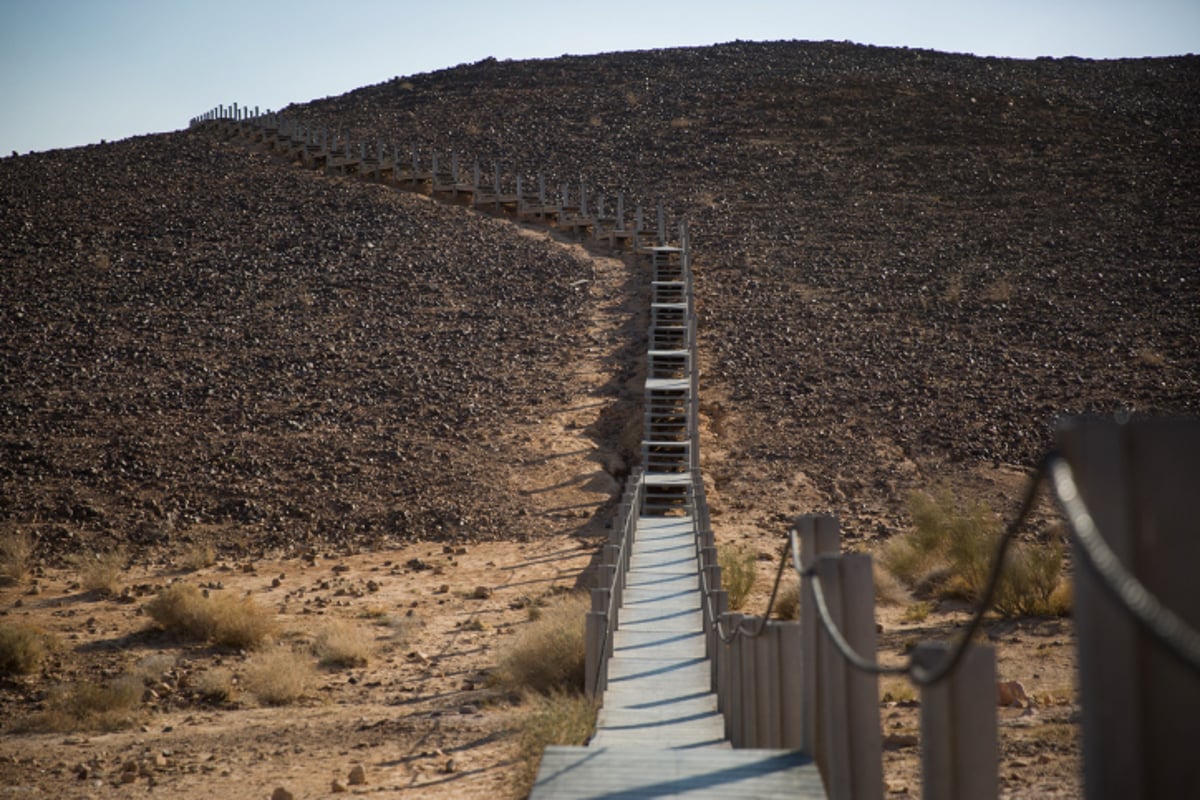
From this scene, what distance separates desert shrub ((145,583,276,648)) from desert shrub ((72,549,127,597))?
183 cm

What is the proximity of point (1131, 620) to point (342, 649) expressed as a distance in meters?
11.1

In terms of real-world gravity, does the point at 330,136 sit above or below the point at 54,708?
above

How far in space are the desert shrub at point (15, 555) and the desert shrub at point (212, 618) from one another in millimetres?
3535

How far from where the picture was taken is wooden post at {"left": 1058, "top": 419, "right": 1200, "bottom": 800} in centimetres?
234

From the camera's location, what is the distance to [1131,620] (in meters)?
2.29

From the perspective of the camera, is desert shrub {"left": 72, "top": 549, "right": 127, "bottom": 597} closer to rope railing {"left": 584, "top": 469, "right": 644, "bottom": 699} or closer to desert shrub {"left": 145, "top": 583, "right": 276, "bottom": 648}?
desert shrub {"left": 145, "top": 583, "right": 276, "bottom": 648}

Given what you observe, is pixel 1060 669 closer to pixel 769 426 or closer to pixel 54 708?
pixel 54 708

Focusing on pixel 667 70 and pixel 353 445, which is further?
pixel 667 70

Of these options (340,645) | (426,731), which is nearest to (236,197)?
(340,645)

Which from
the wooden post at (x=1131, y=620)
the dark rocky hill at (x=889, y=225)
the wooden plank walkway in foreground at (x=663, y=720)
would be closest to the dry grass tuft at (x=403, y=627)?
the wooden plank walkway in foreground at (x=663, y=720)

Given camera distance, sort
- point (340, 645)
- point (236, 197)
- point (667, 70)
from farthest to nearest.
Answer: point (667, 70), point (236, 197), point (340, 645)

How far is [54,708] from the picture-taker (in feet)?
37.1

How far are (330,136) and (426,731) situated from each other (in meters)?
44.5

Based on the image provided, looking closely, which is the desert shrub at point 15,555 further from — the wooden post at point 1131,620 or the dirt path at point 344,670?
the wooden post at point 1131,620
